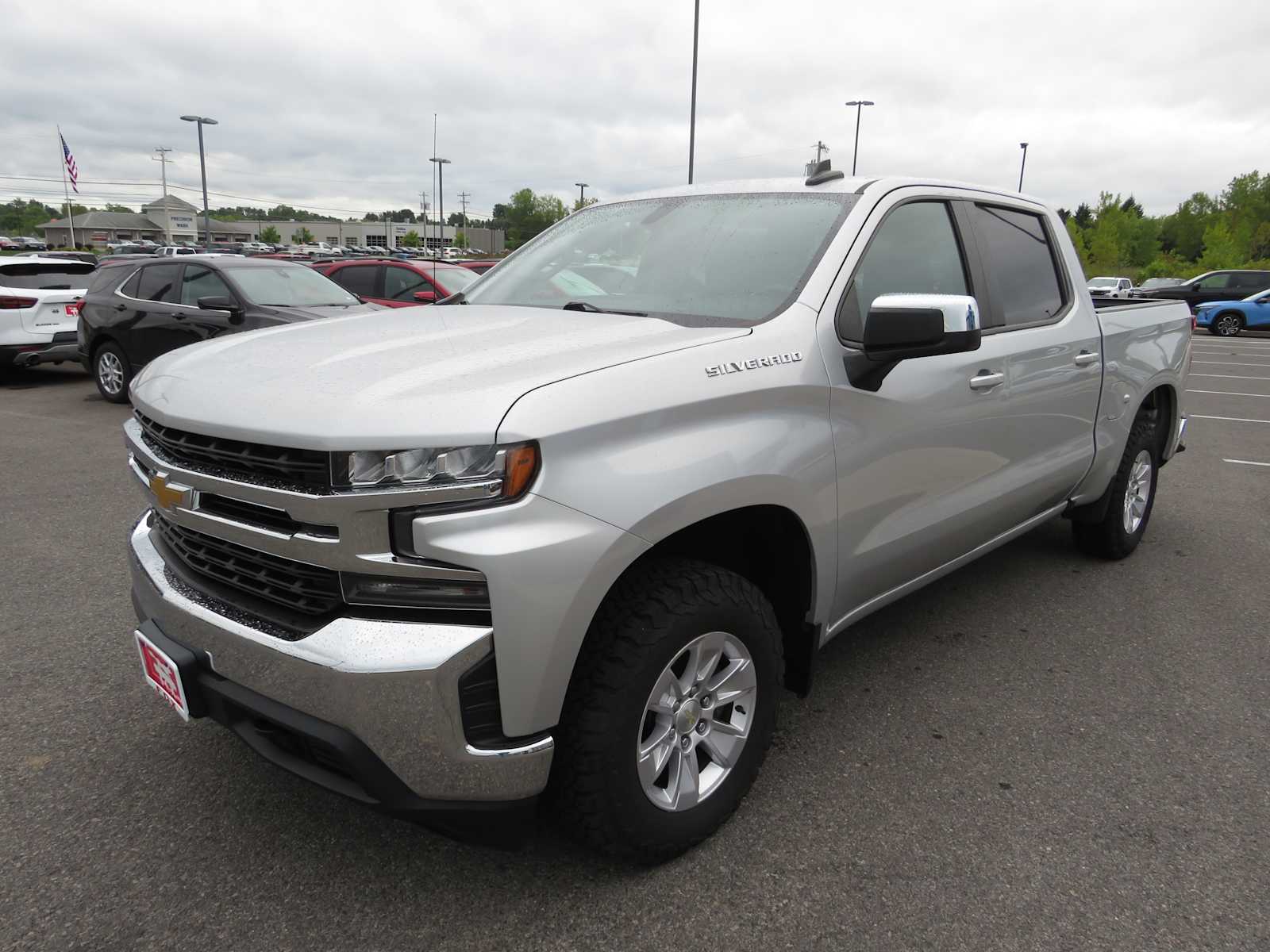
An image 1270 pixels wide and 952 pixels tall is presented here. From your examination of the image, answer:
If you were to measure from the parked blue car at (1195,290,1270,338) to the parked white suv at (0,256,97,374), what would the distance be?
2404 centimetres

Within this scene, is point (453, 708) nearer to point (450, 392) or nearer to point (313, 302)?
point (450, 392)

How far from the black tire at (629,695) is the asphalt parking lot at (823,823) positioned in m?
0.19

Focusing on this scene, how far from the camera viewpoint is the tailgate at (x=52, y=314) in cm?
1074

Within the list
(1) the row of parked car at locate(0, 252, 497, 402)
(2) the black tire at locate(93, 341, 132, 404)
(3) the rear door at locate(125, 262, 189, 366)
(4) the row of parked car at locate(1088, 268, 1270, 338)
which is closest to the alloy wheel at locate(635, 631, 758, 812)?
(1) the row of parked car at locate(0, 252, 497, 402)

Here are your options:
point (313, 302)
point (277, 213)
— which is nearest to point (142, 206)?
point (277, 213)

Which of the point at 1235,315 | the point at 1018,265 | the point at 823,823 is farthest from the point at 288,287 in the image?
the point at 1235,315

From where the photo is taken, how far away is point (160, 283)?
30.9ft

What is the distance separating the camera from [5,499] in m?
5.78

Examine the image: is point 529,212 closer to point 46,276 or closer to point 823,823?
point 46,276

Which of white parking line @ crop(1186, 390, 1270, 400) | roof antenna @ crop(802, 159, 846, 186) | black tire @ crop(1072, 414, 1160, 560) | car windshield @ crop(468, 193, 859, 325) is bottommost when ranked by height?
white parking line @ crop(1186, 390, 1270, 400)

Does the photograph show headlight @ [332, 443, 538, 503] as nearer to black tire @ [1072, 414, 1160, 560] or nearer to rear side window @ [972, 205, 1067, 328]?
rear side window @ [972, 205, 1067, 328]

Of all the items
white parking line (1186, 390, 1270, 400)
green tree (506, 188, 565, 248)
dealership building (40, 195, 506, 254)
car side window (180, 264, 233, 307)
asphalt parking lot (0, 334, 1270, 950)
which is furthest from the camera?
dealership building (40, 195, 506, 254)

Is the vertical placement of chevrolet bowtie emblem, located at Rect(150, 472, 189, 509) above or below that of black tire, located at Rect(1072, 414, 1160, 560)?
above

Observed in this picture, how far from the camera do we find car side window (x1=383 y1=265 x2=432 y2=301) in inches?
407
